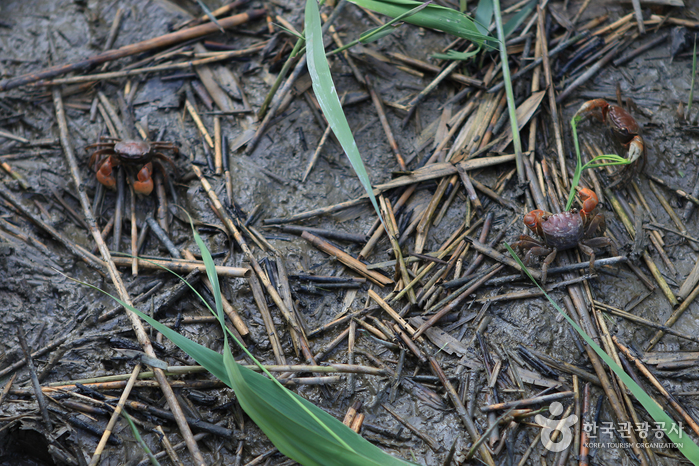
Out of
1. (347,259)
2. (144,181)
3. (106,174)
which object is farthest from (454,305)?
(106,174)

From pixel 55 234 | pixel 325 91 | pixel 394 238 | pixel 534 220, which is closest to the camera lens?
pixel 325 91

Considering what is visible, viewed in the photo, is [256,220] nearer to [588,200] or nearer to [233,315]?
[233,315]

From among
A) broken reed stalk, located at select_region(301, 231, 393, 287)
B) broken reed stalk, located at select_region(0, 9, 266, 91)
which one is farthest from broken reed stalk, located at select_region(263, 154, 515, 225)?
broken reed stalk, located at select_region(0, 9, 266, 91)

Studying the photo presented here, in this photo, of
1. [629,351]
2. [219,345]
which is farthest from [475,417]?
[219,345]

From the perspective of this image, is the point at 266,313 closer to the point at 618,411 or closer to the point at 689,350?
the point at 618,411

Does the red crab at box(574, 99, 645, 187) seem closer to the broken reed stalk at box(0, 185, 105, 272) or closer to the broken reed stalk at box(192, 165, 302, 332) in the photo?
the broken reed stalk at box(192, 165, 302, 332)
